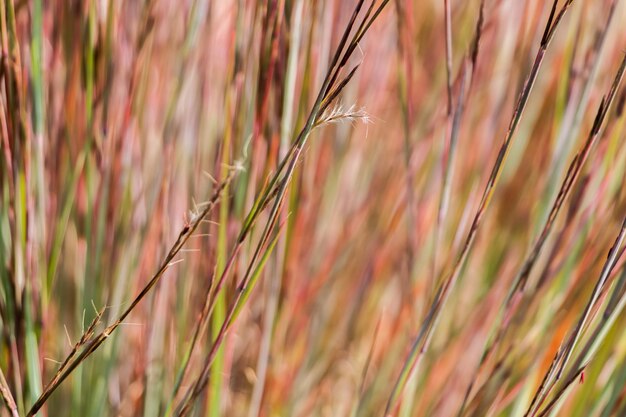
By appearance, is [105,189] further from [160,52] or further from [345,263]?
[345,263]

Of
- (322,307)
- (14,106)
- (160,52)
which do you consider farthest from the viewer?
(322,307)

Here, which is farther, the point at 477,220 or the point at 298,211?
the point at 298,211

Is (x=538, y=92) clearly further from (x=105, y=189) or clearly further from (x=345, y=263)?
(x=105, y=189)

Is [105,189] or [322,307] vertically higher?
[105,189]

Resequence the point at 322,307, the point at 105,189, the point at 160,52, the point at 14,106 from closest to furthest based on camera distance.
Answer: the point at 14,106 < the point at 105,189 < the point at 160,52 < the point at 322,307

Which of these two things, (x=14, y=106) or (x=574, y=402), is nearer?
(x=14, y=106)

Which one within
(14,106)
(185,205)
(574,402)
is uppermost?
(14,106)

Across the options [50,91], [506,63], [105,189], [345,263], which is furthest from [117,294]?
[506,63]
